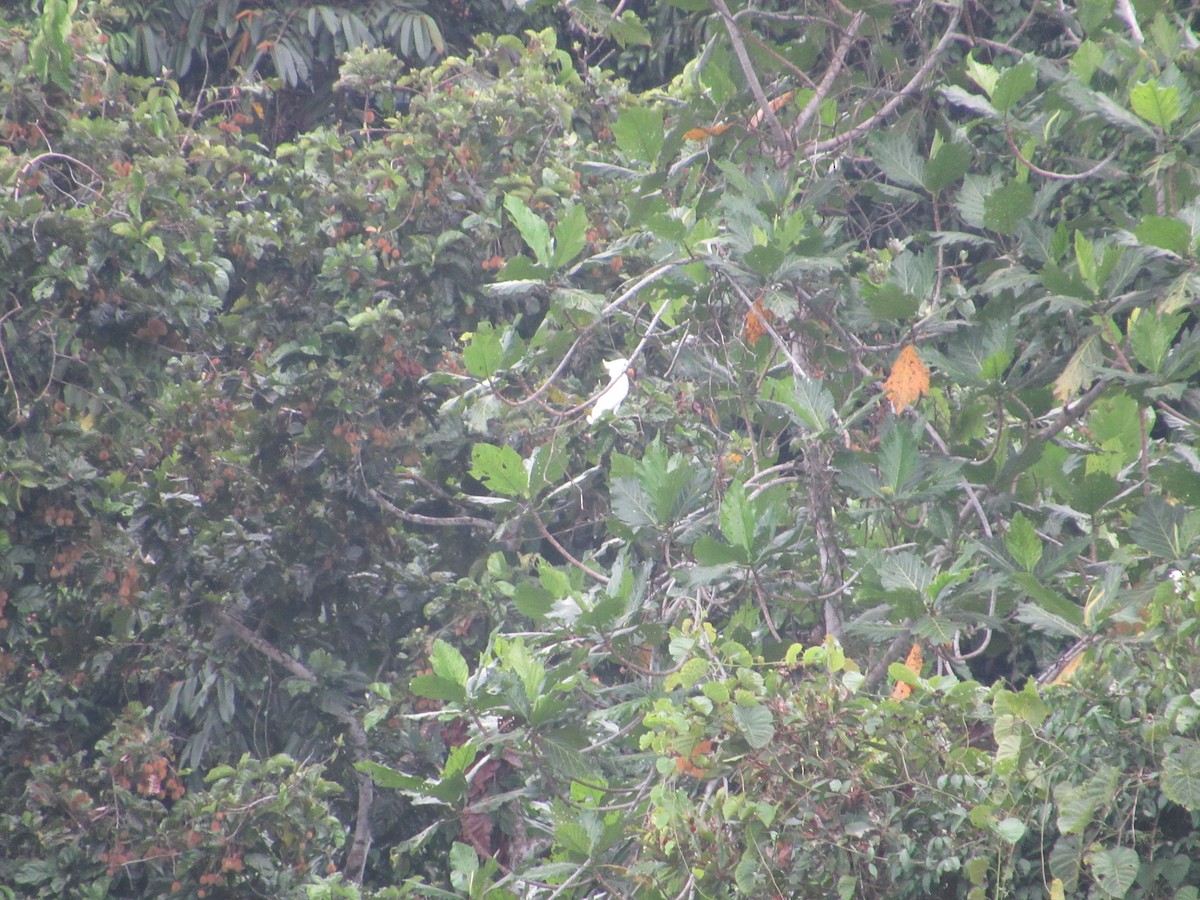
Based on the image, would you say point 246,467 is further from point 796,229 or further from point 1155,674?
point 1155,674

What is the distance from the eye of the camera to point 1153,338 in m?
1.91

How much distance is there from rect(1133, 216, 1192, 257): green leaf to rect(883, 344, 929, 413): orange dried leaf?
49cm

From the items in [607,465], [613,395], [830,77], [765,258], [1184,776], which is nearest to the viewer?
[1184,776]

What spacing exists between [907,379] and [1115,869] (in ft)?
3.21

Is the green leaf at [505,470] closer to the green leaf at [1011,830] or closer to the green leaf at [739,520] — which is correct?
the green leaf at [739,520]

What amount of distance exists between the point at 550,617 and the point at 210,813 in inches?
66.2

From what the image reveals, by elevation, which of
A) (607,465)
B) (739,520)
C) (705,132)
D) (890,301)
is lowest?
(607,465)

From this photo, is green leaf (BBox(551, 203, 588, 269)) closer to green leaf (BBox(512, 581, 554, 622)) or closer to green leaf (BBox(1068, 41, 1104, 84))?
green leaf (BBox(512, 581, 554, 622))

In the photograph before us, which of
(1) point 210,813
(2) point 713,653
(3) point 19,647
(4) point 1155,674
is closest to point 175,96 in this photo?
(3) point 19,647

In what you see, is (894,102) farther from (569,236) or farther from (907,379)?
(569,236)

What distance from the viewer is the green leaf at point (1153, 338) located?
1903mm

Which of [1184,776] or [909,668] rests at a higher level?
[1184,776]

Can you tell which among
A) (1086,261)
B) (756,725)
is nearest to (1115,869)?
(756,725)

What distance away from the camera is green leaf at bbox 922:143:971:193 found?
7.51ft
